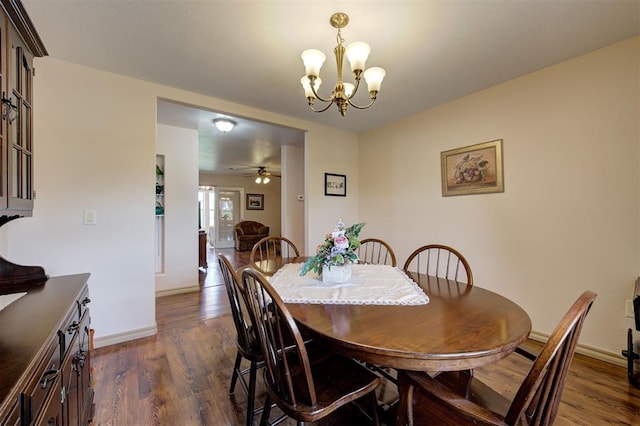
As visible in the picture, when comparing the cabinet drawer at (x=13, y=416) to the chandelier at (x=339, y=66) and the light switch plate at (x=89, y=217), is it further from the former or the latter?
the light switch plate at (x=89, y=217)

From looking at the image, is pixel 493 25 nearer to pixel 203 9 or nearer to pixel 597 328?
pixel 203 9

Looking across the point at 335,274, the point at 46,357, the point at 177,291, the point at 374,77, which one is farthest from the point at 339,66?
the point at 177,291

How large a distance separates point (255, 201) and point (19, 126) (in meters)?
7.73

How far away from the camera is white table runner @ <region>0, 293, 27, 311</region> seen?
3.42 feet

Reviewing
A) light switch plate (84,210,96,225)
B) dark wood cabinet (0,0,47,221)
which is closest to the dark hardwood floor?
light switch plate (84,210,96,225)

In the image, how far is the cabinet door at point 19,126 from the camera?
1.20m

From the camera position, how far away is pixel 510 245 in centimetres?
245

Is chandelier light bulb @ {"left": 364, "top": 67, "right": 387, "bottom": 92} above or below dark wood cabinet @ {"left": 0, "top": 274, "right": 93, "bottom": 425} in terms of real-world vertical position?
above

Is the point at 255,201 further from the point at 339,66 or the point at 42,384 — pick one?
the point at 42,384

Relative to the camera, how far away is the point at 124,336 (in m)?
2.35

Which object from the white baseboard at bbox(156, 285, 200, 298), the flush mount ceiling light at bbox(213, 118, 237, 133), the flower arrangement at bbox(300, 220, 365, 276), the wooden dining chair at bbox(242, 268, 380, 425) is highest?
the flush mount ceiling light at bbox(213, 118, 237, 133)

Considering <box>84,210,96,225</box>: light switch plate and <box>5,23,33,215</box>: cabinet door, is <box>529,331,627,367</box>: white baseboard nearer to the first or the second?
<box>5,23,33,215</box>: cabinet door

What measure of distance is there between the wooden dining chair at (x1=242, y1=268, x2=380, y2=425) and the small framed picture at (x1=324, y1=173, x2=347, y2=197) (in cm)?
269

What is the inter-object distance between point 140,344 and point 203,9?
8.57ft
